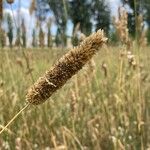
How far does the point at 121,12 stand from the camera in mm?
2133

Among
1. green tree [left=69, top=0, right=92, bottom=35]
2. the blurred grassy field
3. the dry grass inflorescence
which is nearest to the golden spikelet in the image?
the dry grass inflorescence

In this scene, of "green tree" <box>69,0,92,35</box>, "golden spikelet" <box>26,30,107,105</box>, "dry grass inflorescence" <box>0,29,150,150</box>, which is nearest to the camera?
"golden spikelet" <box>26,30,107,105</box>

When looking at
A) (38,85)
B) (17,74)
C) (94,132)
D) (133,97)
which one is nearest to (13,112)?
(94,132)

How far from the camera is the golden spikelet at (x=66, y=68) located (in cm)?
76

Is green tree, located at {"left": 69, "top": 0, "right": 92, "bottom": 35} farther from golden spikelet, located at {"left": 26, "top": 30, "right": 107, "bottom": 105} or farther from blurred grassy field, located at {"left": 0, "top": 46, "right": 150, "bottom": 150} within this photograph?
golden spikelet, located at {"left": 26, "top": 30, "right": 107, "bottom": 105}

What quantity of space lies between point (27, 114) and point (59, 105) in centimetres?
40

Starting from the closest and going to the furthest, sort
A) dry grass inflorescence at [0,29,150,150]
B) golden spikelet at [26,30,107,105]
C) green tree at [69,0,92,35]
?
golden spikelet at [26,30,107,105] < dry grass inflorescence at [0,29,150,150] < green tree at [69,0,92,35]

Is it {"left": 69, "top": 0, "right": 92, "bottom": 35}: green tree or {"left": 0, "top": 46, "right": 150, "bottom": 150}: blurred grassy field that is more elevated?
{"left": 69, "top": 0, "right": 92, "bottom": 35}: green tree

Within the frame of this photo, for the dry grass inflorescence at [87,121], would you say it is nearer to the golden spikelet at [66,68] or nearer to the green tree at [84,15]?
the green tree at [84,15]

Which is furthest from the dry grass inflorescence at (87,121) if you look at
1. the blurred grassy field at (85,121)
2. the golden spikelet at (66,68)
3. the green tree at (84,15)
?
the golden spikelet at (66,68)

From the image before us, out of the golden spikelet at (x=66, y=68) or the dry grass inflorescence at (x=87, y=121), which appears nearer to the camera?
the golden spikelet at (x=66, y=68)

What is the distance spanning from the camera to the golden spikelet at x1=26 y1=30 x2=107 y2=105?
76 centimetres

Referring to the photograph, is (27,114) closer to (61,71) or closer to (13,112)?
(13,112)

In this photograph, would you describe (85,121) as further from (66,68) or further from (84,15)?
(84,15)
